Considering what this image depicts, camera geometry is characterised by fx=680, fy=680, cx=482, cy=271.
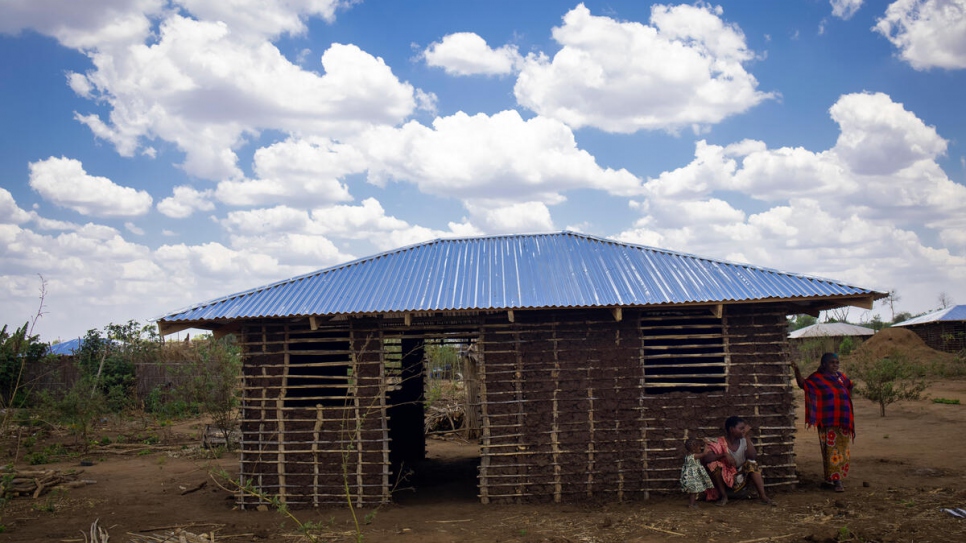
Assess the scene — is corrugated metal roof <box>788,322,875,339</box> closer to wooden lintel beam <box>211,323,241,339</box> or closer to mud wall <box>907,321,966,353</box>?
mud wall <box>907,321,966,353</box>

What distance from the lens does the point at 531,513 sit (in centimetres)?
826

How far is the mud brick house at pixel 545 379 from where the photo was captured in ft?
28.3

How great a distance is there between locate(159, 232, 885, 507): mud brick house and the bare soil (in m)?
0.41

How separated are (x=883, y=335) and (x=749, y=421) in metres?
27.7

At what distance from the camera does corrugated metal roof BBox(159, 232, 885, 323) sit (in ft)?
28.2

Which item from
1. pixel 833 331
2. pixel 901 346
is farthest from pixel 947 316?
pixel 833 331

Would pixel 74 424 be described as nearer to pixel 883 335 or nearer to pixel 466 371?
pixel 466 371

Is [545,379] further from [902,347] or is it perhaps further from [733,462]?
[902,347]

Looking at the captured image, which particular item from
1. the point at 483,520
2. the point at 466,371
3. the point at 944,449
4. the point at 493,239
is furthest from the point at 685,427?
A: the point at 466,371

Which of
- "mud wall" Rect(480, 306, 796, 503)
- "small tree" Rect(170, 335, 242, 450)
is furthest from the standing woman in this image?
"small tree" Rect(170, 335, 242, 450)

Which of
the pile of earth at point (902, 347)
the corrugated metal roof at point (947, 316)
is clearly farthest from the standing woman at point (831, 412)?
the corrugated metal roof at point (947, 316)

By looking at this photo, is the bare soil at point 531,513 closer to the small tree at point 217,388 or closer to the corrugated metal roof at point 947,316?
the small tree at point 217,388

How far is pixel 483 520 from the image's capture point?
8148 millimetres

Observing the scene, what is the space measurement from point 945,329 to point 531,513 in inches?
1222
